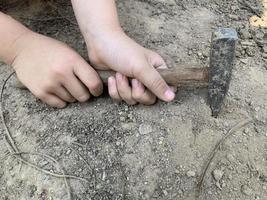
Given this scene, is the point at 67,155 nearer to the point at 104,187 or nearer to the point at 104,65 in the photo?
the point at 104,187

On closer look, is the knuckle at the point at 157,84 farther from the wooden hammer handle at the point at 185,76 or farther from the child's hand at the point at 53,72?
the child's hand at the point at 53,72

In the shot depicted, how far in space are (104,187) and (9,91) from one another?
2.01 ft

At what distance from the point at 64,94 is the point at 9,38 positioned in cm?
31

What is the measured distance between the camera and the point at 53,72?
1609mm

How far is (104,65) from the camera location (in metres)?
1.64

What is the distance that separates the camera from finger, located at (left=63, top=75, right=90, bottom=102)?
161 centimetres

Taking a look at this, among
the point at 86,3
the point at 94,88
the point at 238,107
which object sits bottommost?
the point at 238,107

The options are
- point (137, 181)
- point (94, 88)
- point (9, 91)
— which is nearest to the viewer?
point (137, 181)

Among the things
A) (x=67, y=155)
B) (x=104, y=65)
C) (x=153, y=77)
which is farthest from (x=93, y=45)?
(x=67, y=155)

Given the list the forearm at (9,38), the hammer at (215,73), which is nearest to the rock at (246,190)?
the hammer at (215,73)

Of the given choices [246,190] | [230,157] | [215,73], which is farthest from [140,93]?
[246,190]

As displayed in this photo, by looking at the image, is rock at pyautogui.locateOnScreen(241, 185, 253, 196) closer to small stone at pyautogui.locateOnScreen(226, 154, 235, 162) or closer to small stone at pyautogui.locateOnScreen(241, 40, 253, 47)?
small stone at pyautogui.locateOnScreen(226, 154, 235, 162)

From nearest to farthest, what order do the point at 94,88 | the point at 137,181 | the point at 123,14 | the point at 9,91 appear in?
the point at 137,181 < the point at 94,88 < the point at 9,91 < the point at 123,14

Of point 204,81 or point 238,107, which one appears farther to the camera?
point 238,107
